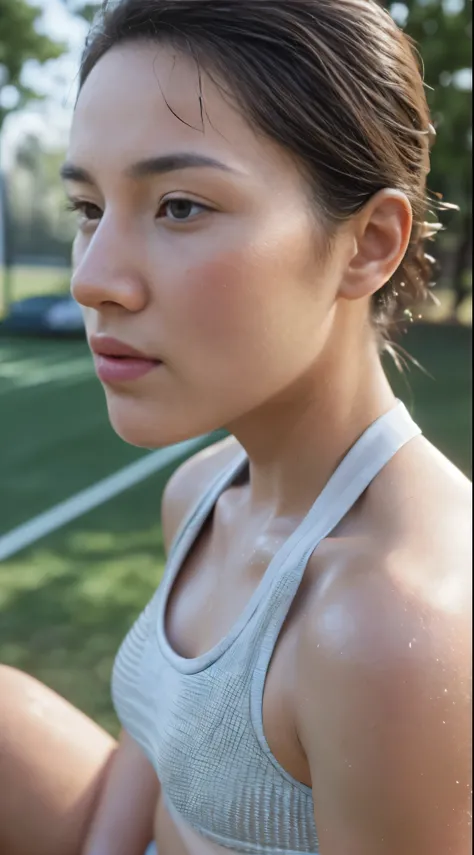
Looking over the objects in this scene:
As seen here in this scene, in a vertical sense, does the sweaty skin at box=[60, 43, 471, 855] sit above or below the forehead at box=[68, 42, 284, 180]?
below

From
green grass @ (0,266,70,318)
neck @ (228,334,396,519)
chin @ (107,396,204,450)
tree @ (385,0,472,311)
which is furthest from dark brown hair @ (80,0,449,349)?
green grass @ (0,266,70,318)

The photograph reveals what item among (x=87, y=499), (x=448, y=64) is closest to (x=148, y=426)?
(x=87, y=499)

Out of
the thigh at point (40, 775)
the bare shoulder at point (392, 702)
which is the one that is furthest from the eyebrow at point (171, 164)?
the thigh at point (40, 775)

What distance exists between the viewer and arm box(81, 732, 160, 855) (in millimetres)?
1697

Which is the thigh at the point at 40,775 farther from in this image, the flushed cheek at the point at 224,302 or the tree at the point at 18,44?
the tree at the point at 18,44

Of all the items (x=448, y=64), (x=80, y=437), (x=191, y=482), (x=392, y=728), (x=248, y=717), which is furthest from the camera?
(x=448, y=64)

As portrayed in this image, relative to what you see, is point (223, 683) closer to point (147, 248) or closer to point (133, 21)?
point (147, 248)

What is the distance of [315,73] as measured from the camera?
4.05ft

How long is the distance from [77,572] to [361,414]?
3214 millimetres

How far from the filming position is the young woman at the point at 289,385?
102cm

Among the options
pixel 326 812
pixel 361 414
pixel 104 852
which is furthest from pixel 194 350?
pixel 104 852

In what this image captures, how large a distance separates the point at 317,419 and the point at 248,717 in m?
0.44

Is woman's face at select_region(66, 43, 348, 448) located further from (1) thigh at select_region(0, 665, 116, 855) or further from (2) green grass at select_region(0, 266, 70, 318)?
(2) green grass at select_region(0, 266, 70, 318)

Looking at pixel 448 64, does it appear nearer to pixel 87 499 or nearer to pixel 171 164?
pixel 87 499
